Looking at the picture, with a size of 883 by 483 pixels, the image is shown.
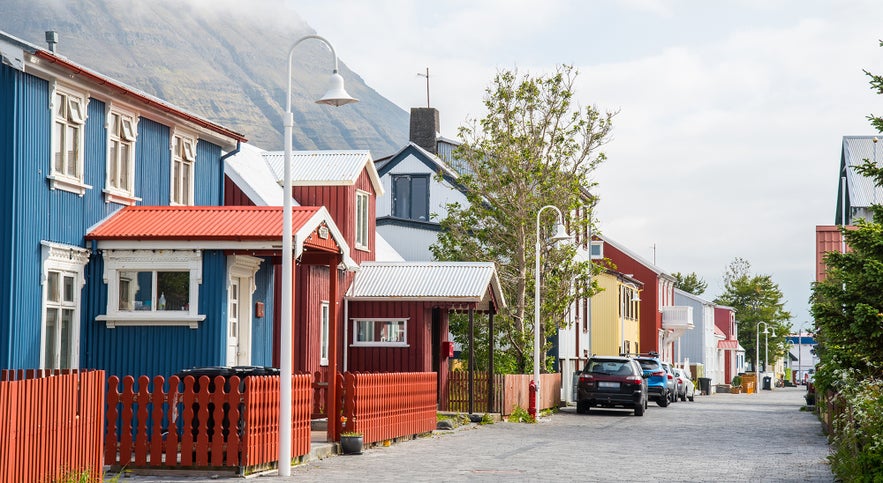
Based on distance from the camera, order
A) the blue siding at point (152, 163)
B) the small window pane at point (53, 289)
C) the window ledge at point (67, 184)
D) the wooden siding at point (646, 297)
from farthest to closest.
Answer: the wooden siding at point (646, 297) → the blue siding at point (152, 163) → the small window pane at point (53, 289) → the window ledge at point (67, 184)

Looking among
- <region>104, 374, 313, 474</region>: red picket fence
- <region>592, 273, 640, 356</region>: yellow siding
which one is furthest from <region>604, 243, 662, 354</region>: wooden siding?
<region>104, 374, 313, 474</region>: red picket fence

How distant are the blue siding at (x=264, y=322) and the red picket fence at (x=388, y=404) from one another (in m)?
2.76

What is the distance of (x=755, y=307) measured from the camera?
113 m

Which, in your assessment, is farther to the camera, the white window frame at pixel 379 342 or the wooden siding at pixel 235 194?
the white window frame at pixel 379 342

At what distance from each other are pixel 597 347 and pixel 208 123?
34903mm

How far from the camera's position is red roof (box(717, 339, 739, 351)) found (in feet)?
337

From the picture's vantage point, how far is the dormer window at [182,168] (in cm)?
2328

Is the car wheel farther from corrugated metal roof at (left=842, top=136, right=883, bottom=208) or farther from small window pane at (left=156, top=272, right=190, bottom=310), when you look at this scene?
small window pane at (left=156, top=272, right=190, bottom=310)

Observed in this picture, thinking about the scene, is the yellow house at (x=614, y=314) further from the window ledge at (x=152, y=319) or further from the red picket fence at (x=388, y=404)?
the window ledge at (x=152, y=319)

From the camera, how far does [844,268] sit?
1662 centimetres

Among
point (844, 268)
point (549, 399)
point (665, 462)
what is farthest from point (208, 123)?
point (549, 399)

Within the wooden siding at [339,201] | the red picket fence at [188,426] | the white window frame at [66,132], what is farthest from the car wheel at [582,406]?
the red picket fence at [188,426]

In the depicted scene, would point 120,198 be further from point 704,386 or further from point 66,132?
point 704,386

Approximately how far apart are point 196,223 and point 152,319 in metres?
1.68
